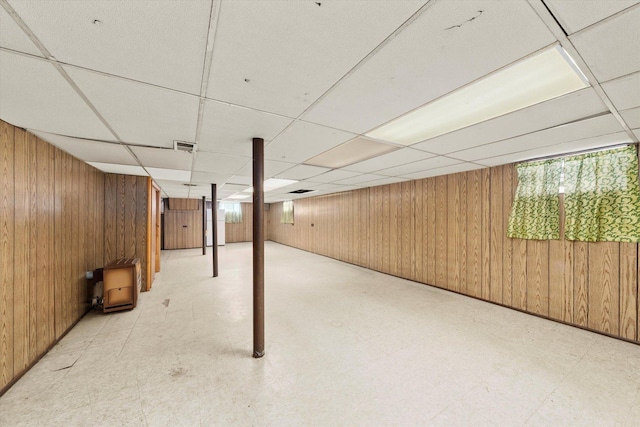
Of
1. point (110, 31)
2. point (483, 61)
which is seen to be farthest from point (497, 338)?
point (110, 31)

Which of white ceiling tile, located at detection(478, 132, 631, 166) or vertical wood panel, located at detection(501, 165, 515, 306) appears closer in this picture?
white ceiling tile, located at detection(478, 132, 631, 166)

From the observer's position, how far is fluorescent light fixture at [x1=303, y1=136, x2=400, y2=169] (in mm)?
2658

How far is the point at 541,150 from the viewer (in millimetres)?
2867

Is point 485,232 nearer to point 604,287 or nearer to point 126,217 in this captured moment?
point 604,287

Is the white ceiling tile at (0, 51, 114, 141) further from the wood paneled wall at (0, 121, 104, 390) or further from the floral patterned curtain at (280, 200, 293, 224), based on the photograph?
the floral patterned curtain at (280, 200, 293, 224)

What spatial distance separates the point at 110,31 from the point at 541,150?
3983 millimetres

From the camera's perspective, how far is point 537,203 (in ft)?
10.9

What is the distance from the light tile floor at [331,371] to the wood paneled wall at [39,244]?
0.27 meters

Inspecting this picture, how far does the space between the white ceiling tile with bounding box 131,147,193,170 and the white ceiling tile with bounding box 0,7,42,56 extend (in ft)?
5.78

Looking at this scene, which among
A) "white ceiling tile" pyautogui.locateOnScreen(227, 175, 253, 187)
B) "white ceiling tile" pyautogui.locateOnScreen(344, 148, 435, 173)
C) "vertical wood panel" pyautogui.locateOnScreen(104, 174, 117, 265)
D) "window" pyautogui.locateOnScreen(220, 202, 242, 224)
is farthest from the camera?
"window" pyautogui.locateOnScreen(220, 202, 242, 224)

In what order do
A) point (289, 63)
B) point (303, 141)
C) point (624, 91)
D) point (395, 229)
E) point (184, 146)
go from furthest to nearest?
point (395, 229)
point (184, 146)
point (303, 141)
point (624, 91)
point (289, 63)

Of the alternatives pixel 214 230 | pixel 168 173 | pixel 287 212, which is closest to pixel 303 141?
pixel 168 173

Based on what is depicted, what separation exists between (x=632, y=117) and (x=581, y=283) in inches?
83.7

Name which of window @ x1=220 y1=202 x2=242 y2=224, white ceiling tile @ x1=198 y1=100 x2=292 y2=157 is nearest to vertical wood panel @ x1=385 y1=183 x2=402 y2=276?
white ceiling tile @ x1=198 y1=100 x2=292 y2=157
